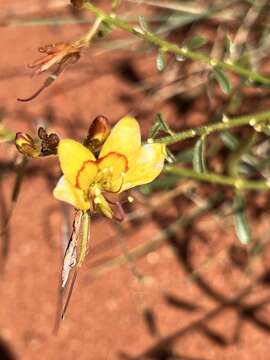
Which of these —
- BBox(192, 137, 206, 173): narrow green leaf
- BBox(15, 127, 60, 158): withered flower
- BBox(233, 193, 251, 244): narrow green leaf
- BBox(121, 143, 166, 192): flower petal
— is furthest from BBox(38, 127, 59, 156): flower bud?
BBox(233, 193, 251, 244): narrow green leaf

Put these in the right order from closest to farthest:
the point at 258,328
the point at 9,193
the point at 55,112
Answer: the point at 258,328 → the point at 9,193 → the point at 55,112

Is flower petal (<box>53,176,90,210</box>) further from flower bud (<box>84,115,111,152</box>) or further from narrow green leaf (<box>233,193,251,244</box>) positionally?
narrow green leaf (<box>233,193,251,244</box>)

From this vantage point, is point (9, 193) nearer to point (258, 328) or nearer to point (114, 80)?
point (114, 80)

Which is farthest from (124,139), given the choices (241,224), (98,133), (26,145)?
(241,224)

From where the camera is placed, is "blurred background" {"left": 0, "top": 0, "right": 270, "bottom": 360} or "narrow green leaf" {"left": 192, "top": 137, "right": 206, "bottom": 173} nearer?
"narrow green leaf" {"left": 192, "top": 137, "right": 206, "bottom": 173}

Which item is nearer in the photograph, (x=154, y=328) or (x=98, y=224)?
(x=154, y=328)

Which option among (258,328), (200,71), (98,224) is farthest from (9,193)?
(258,328)

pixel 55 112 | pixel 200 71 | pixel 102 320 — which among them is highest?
pixel 200 71

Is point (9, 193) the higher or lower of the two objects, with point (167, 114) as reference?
lower
